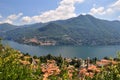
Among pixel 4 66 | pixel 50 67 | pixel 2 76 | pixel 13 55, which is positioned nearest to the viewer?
pixel 2 76

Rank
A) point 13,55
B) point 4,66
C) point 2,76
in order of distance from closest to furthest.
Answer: point 2,76 → point 4,66 → point 13,55

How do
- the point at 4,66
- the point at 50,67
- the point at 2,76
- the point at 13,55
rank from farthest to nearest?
the point at 50,67 → the point at 13,55 → the point at 4,66 → the point at 2,76

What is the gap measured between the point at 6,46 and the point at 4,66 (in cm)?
291

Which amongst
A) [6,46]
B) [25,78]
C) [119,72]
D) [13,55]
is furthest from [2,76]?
[119,72]

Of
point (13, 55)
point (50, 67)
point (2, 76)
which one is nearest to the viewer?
point (2, 76)

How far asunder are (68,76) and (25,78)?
7.23ft

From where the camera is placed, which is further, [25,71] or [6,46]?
[6,46]

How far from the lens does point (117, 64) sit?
46.6 feet

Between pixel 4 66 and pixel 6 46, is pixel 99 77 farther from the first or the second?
pixel 6 46

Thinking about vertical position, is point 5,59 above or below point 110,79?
above

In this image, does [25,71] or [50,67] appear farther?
[50,67]

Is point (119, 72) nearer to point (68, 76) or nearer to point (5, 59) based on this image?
point (68, 76)

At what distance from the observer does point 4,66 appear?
14.8m

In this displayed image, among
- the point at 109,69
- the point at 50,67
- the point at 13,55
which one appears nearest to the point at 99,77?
the point at 109,69
